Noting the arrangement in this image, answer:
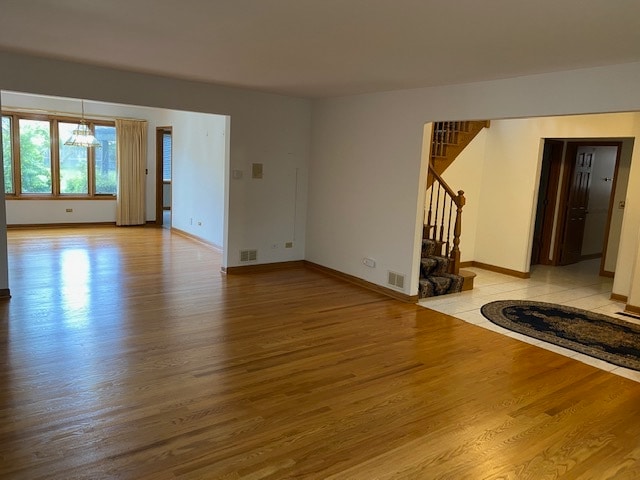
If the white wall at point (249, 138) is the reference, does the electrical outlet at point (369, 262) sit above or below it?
below

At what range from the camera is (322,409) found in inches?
118

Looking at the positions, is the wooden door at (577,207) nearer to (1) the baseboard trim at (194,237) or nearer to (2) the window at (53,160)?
(1) the baseboard trim at (194,237)

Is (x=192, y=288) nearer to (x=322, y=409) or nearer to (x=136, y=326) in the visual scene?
(x=136, y=326)

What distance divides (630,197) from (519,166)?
1.65 m

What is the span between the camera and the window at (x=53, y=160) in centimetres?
909

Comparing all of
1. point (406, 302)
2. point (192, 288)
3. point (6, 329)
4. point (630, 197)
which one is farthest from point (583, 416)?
point (6, 329)

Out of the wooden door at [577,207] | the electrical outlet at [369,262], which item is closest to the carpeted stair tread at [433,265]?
the electrical outlet at [369,262]

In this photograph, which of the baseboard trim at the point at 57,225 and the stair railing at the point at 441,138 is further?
the baseboard trim at the point at 57,225

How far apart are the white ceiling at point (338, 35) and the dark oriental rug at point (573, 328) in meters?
2.45

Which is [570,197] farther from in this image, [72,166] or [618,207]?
[72,166]

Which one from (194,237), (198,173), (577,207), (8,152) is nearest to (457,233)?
(577,207)

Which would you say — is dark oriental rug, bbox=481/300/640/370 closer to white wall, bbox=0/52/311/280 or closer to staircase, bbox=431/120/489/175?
staircase, bbox=431/120/489/175

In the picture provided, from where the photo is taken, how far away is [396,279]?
224 inches

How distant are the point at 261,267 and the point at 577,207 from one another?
18.2 feet
